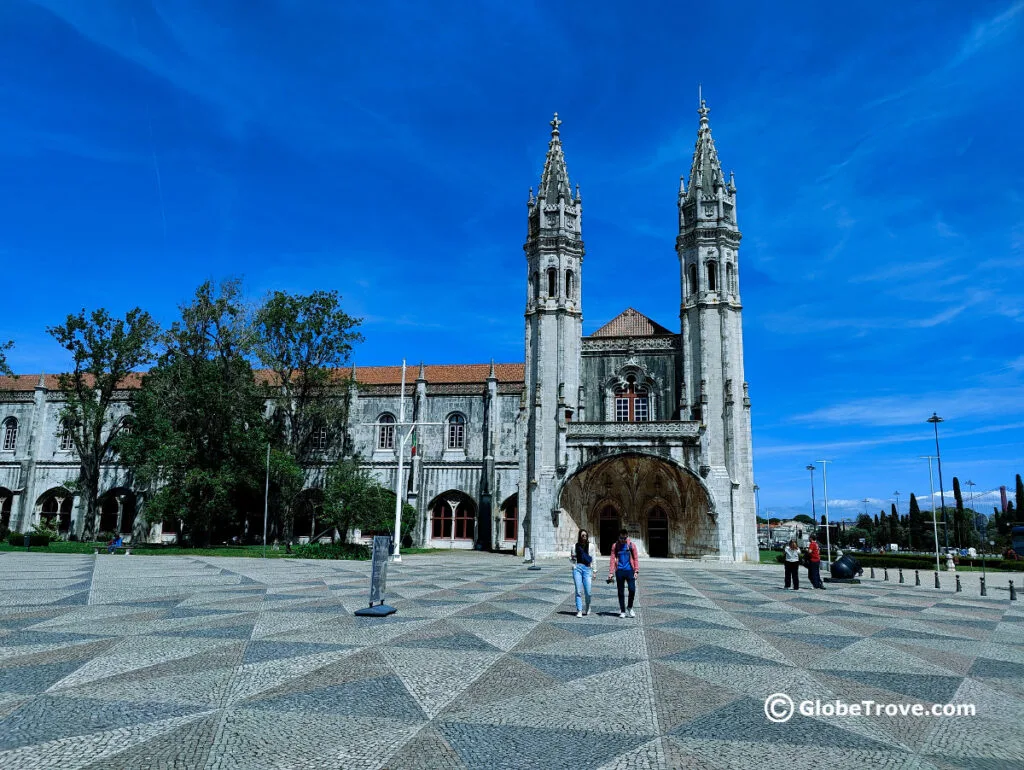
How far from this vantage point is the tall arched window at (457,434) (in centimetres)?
4406

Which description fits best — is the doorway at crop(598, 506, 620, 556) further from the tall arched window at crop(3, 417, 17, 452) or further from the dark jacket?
the tall arched window at crop(3, 417, 17, 452)

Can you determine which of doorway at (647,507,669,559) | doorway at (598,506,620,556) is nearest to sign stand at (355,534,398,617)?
doorway at (598,506,620,556)

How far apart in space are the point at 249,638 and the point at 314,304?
3324cm

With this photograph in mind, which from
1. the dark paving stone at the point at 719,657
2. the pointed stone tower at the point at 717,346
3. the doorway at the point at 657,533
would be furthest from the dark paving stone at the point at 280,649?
the doorway at the point at 657,533

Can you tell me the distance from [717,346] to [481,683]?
31386 mm

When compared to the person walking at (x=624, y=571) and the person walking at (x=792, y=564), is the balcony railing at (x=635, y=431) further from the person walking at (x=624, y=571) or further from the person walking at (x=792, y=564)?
the person walking at (x=624, y=571)

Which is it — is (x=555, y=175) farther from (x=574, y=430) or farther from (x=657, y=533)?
(x=657, y=533)

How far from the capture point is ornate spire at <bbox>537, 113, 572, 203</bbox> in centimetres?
3969

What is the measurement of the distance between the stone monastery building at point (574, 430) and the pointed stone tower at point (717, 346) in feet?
0.25

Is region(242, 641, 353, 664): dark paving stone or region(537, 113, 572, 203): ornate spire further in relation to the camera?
region(537, 113, 572, 203): ornate spire

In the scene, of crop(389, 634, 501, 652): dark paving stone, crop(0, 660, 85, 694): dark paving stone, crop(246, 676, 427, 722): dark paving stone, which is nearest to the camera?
crop(246, 676, 427, 722): dark paving stone

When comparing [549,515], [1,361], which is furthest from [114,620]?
[1,361]

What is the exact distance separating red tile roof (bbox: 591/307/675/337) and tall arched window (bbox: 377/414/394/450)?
1543 cm

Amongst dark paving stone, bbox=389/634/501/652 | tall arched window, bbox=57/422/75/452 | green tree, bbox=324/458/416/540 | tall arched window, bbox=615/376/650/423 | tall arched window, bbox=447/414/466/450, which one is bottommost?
dark paving stone, bbox=389/634/501/652
